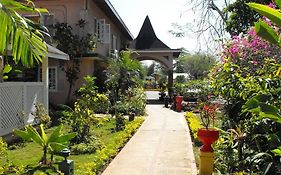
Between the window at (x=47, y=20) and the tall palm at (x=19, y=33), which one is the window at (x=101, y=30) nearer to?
the window at (x=47, y=20)

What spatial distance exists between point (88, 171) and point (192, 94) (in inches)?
849

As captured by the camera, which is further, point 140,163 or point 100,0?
point 100,0

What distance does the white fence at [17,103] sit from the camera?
32.7 feet

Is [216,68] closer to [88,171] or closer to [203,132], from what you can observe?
[203,132]

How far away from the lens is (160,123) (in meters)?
15.2

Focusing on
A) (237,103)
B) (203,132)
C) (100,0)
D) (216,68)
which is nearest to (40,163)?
(203,132)

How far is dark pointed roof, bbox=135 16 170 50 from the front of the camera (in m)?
29.9

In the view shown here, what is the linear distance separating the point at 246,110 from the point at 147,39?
26222 mm

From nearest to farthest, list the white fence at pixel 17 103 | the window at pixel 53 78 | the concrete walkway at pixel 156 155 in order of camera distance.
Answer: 1. the concrete walkway at pixel 156 155
2. the white fence at pixel 17 103
3. the window at pixel 53 78

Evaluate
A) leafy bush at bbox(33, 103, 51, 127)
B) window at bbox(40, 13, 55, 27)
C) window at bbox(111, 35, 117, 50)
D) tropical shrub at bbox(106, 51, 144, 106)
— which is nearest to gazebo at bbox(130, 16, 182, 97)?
window at bbox(111, 35, 117, 50)

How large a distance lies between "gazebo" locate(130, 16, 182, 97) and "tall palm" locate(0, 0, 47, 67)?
77.0 feet

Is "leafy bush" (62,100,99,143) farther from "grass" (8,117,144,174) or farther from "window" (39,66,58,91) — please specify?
"window" (39,66,58,91)

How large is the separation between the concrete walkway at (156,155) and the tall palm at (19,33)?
4.31m

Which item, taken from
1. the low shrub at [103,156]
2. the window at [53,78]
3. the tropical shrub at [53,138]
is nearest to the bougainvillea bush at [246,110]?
the low shrub at [103,156]
